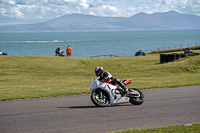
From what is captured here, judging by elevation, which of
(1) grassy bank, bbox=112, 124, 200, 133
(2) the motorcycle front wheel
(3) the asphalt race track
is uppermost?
(2) the motorcycle front wheel

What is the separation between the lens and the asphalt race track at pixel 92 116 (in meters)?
7.47

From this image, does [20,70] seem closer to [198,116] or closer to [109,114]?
[109,114]

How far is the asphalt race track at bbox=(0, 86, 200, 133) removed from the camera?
7.47 meters

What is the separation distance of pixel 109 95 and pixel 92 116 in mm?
1763

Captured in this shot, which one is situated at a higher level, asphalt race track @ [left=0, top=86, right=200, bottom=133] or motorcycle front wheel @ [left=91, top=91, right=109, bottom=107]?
motorcycle front wheel @ [left=91, top=91, right=109, bottom=107]

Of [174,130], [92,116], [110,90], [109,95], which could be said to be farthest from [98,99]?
[174,130]

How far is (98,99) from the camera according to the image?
10.4m

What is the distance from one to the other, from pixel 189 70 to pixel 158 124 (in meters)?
19.7

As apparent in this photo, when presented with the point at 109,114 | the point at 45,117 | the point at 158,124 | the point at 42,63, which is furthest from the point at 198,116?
the point at 42,63

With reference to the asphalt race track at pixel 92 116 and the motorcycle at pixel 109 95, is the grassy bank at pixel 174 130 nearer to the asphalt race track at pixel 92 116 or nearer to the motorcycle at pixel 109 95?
the asphalt race track at pixel 92 116

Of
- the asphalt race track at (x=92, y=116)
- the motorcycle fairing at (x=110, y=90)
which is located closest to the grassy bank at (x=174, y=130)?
the asphalt race track at (x=92, y=116)

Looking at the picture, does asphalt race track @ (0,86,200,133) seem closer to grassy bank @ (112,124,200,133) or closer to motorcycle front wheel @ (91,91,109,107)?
motorcycle front wheel @ (91,91,109,107)

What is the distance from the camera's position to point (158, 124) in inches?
302

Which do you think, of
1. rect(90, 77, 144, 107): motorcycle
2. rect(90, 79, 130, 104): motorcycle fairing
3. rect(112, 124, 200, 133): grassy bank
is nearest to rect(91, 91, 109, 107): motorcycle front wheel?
rect(90, 77, 144, 107): motorcycle
